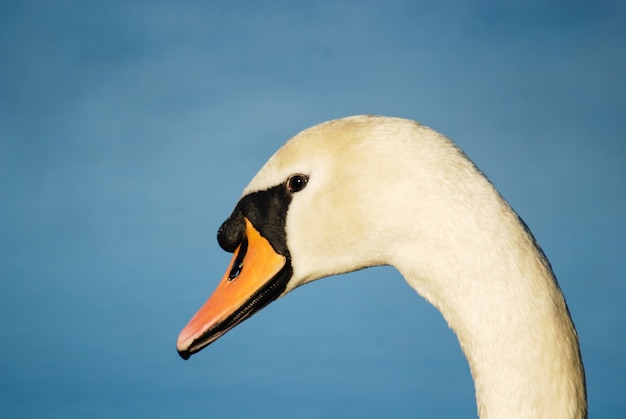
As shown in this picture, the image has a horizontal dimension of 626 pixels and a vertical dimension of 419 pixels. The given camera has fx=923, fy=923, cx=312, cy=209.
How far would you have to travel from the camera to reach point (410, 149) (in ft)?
7.16

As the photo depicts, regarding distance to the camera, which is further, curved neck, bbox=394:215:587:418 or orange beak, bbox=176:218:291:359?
orange beak, bbox=176:218:291:359

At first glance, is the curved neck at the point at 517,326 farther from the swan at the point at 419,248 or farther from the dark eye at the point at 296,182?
the dark eye at the point at 296,182

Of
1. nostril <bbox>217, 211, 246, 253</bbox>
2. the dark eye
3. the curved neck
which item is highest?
the dark eye

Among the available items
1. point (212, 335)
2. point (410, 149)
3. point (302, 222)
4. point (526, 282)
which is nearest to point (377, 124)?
point (410, 149)

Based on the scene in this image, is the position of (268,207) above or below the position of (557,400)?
above

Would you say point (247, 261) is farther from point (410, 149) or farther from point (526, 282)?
point (526, 282)

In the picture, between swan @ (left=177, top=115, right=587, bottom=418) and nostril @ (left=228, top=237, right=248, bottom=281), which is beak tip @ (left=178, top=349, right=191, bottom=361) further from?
nostril @ (left=228, top=237, right=248, bottom=281)

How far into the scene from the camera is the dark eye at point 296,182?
2366mm

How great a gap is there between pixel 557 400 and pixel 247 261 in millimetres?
911

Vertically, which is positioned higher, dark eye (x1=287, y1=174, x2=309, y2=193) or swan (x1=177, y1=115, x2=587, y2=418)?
dark eye (x1=287, y1=174, x2=309, y2=193)

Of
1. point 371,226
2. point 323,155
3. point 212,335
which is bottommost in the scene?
point 212,335

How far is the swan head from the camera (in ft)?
7.15

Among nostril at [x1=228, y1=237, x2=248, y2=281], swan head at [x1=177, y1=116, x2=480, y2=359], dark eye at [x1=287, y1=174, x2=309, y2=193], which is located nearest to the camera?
swan head at [x1=177, y1=116, x2=480, y2=359]

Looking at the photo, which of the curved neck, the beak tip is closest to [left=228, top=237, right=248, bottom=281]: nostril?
the beak tip
